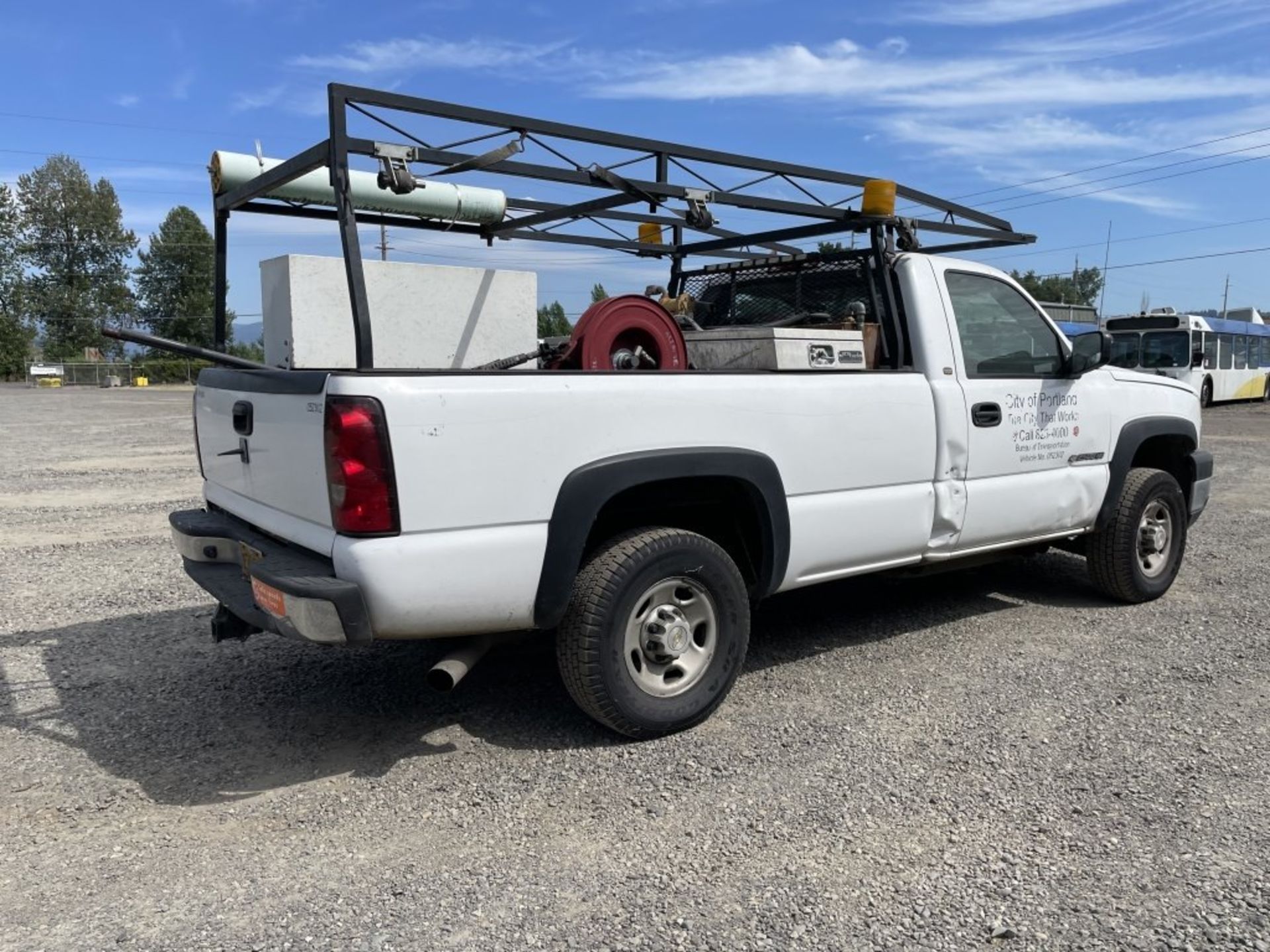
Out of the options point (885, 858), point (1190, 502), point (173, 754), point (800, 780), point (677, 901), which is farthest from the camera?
point (1190, 502)

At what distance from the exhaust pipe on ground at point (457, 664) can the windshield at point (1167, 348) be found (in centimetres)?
2840

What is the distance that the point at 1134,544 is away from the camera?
5.84 meters

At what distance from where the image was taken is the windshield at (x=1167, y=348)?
1099 inches

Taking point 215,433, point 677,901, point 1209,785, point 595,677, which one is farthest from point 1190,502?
point 215,433

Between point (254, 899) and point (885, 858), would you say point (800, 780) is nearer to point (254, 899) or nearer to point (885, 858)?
point (885, 858)

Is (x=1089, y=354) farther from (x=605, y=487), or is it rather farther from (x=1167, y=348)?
(x=1167, y=348)

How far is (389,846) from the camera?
3.12m

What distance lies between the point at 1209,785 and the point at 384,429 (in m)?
3.20

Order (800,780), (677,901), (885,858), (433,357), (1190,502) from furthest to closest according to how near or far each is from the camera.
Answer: (1190,502) → (433,357) → (800,780) → (885,858) → (677,901)

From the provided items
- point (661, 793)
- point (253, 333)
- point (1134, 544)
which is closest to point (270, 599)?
point (661, 793)

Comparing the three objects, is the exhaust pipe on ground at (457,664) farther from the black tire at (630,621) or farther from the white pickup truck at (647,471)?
the black tire at (630,621)

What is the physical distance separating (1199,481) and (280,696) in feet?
19.1

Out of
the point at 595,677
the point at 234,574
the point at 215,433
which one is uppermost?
the point at 215,433

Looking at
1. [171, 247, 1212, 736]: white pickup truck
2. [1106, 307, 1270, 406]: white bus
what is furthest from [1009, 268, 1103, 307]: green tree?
[171, 247, 1212, 736]: white pickup truck
